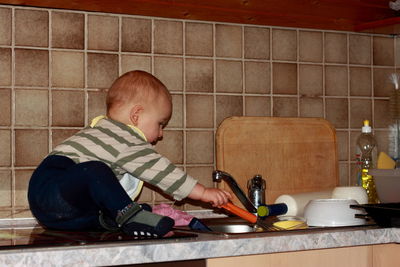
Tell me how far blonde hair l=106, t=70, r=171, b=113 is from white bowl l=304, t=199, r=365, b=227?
1.55 feet

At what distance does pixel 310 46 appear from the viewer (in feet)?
6.78

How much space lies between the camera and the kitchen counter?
1.07 m

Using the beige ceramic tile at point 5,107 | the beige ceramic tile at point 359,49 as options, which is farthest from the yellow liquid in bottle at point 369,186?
the beige ceramic tile at point 5,107

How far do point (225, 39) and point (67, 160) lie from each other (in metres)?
0.68

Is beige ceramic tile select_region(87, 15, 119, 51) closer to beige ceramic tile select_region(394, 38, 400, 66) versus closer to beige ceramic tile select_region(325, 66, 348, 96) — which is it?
beige ceramic tile select_region(325, 66, 348, 96)

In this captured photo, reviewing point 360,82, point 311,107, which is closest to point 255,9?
point 311,107

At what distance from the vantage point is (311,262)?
1.31 metres

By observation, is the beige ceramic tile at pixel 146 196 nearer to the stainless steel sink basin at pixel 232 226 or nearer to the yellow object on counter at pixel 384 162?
the stainless steel sink basin at pixel 232 226

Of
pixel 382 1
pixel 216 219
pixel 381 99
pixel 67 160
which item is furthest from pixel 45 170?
pixel 381 99

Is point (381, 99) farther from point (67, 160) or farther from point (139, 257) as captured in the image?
point (139, 257)

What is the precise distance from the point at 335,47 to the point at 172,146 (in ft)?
2.07

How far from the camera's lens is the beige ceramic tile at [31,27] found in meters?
1.72

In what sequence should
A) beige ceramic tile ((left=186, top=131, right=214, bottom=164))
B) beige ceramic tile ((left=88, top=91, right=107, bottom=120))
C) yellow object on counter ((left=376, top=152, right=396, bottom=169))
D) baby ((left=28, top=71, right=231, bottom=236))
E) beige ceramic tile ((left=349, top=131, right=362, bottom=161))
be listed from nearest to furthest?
1. baby ((left=28, top=71, right=231, bottom=236))
2. beige ceramic tile ((left=88, top=91, right=107, bottom=120))
3. beige ceramic tile ((left=186, top=131, right=214, bottom=164))
4. yellow object on counter ((left=376, top=152, right=396, bottom=169))
5. beige ceramic tile ((left=349, top=131, right=362, bottom=161))

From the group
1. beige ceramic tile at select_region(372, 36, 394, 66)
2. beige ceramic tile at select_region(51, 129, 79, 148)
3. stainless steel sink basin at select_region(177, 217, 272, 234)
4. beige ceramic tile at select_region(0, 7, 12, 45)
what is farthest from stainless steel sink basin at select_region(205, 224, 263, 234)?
beige ceramic tile at select_region(372, 36, 394, 66)
